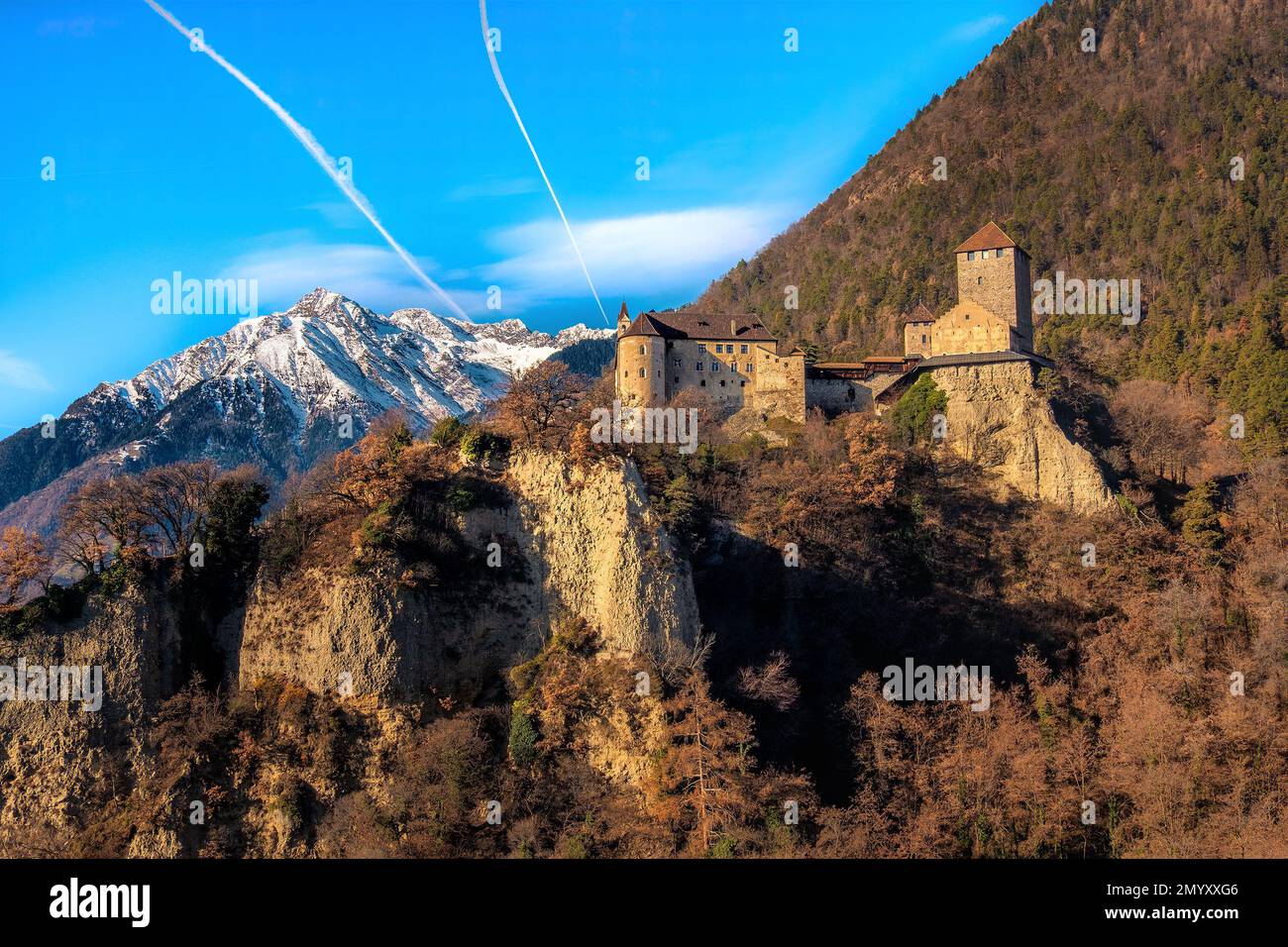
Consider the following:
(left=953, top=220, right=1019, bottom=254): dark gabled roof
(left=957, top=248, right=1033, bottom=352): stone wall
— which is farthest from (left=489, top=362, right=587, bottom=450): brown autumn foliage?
(left=953, top=220, right=1019, bottom=254): dark gabled roof

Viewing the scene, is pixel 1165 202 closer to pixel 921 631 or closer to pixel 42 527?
pixel 921 631

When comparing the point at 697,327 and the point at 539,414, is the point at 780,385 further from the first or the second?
the point at 539,414

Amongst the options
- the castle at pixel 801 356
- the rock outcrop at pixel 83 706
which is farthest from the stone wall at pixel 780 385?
the rock outcrop at pixel 83 706

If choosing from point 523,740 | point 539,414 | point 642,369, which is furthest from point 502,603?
point 642,369

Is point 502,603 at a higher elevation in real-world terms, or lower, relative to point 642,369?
lower

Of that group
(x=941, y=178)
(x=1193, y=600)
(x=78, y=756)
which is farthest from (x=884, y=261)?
(x=78, y=756)

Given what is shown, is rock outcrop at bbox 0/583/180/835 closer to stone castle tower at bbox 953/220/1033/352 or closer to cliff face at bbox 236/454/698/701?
cliff face at bbox 236/454/698/701

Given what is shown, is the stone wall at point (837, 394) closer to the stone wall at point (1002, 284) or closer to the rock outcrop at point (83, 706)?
the stone wall at point (1002, 284)
